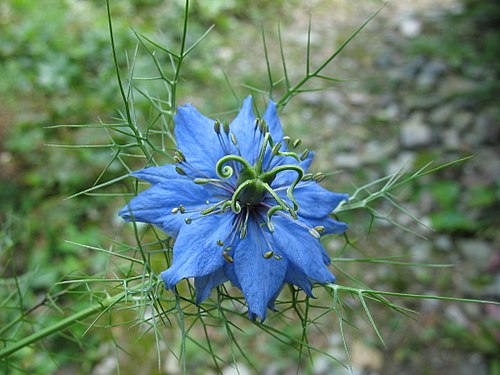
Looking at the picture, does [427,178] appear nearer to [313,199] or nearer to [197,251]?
[313,199]

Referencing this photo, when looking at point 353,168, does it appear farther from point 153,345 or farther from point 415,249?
point 153,345

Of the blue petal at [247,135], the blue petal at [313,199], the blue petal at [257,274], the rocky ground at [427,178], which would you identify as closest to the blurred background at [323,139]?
the rocky ground at [427,178]

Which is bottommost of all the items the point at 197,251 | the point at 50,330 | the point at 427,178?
the point at 427,178

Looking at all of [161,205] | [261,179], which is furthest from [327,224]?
[161,205]

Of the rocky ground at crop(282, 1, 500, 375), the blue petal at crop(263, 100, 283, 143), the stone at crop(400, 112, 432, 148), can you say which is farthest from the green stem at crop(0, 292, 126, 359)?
the stone at crop(400, 112, 432, 148)

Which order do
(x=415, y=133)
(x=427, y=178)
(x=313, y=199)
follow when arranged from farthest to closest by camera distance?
1. (x=415, y=133)
2. (x=427, y=178)
3. (x=313, y=199)

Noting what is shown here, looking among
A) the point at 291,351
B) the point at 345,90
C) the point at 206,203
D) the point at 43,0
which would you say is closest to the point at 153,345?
the point at 291,351
